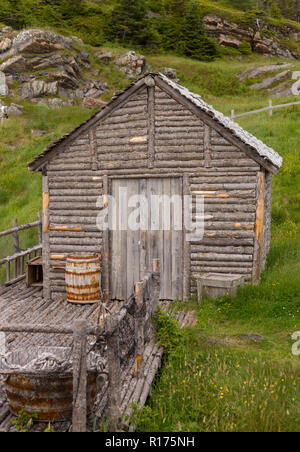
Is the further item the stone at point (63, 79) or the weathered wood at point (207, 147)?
the stone at point (63, 79)

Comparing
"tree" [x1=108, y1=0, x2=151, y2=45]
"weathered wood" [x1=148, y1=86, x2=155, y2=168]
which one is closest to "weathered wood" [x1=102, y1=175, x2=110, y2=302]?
"weathered wood" [x1=148, y1=86, x2=155, y2=168]

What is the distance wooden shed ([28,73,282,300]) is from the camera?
9.19m

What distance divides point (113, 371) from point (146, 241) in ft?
17.9

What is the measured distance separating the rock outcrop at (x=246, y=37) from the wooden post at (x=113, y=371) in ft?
176

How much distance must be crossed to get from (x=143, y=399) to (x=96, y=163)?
6.08m

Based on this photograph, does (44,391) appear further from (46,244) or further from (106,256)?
(46,244)

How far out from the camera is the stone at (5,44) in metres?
31.0

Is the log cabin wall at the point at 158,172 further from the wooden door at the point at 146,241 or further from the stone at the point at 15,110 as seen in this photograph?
the stone at the point at 15,110

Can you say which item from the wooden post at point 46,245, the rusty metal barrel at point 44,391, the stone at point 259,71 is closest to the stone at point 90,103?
the stone at point 259,71

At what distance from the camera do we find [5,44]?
30984 mm
